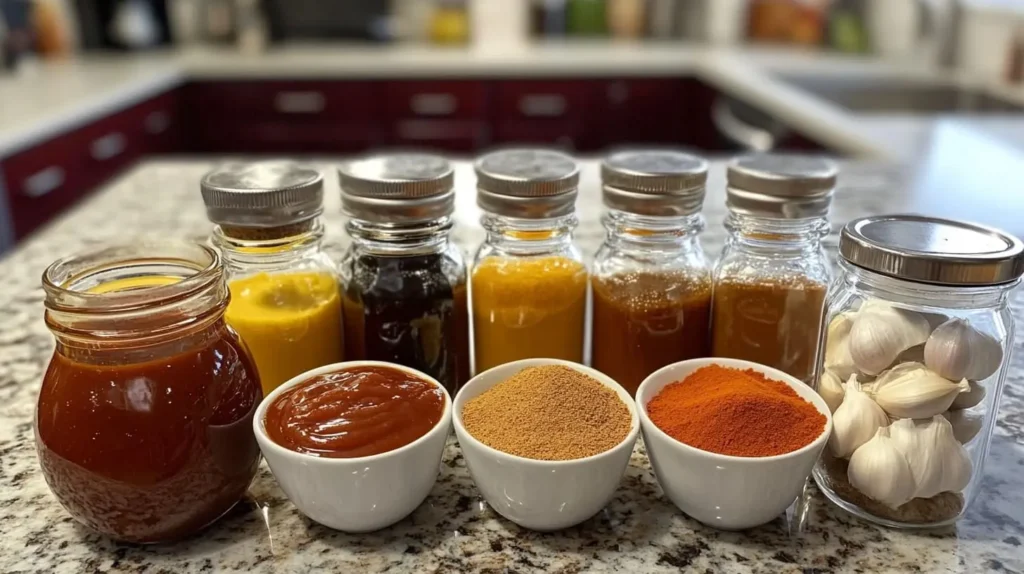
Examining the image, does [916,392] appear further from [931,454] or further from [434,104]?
[434,104]

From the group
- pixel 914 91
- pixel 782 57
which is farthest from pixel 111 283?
pixel 782 57

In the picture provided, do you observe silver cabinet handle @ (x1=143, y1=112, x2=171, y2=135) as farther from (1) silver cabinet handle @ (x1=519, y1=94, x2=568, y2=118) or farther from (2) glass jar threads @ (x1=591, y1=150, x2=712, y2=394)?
(2) glass jar threads @ (x1=591, y1=150, x2=712, y2=394)

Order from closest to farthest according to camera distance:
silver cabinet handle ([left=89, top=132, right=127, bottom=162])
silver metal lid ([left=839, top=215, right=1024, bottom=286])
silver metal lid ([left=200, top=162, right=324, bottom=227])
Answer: silver metal lid ([left=839, top=215, right=1024, bottom=286]) → silver metal lid ([left=200, top=162, right=324, bottom=227]) → silver cabinet handle ([left=89, top=132, right=127, bottom=162])

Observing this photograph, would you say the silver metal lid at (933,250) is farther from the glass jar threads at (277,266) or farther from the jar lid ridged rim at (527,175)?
the glass jar threads at (277,266)

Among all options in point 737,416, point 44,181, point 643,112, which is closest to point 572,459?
point 737,416

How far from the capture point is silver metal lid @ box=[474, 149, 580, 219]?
0.66 m

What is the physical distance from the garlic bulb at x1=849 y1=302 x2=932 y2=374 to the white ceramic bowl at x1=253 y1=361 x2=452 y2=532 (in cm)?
29

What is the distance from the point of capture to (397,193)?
2.13ft

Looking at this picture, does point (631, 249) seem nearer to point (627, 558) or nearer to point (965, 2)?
point (627, 558)

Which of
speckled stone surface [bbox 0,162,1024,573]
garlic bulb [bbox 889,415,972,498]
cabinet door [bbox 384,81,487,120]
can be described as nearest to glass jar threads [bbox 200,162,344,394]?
speckled stone surface [bbox 0,162,1024,573]

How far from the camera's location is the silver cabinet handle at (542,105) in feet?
9.79

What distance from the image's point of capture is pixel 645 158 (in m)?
0.72

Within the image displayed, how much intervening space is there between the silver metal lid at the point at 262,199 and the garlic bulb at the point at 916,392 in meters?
0.45

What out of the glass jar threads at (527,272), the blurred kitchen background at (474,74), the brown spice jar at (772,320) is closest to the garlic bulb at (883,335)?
the brown spice jar at (772,320)
